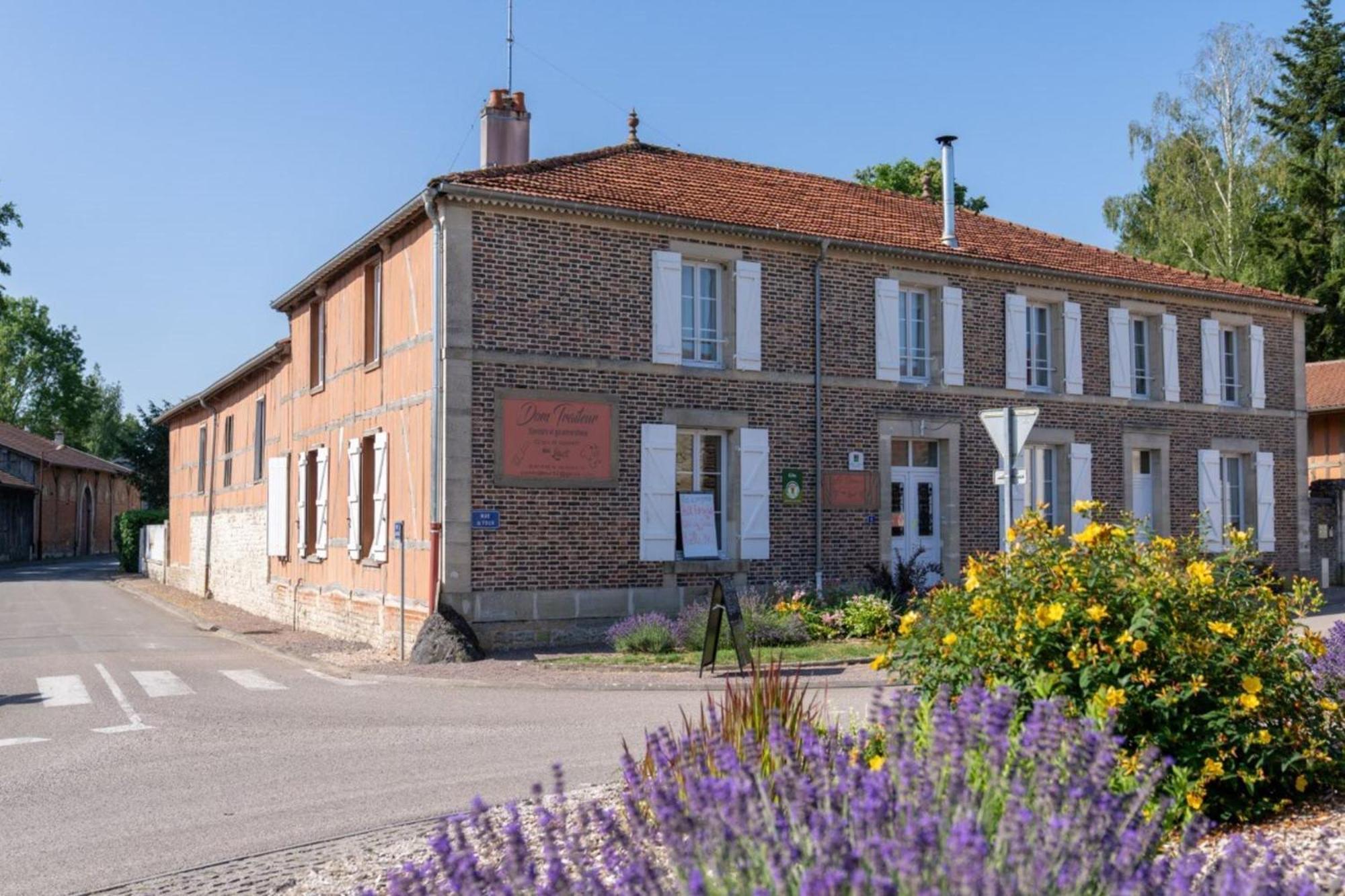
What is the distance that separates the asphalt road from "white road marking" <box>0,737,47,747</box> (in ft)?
0.10

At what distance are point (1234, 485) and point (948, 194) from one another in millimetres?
8398

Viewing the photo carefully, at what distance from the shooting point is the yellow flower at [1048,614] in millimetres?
5160

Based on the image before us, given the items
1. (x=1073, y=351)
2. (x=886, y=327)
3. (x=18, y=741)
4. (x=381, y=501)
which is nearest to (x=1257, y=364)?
(x=1073, y=351)

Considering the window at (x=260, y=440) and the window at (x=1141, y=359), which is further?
the window at (x=260, y=440)

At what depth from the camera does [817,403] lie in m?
18.0

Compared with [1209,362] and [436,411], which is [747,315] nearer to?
[436,411]

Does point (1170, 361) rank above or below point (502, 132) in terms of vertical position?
below

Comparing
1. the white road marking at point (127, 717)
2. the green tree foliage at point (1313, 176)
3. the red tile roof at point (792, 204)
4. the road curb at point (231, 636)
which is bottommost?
the road curb at point (231, 636)

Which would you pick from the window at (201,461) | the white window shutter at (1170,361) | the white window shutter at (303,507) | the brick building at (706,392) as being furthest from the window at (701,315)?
the window at (201,461)

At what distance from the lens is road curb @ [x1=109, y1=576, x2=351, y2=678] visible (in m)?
15.2

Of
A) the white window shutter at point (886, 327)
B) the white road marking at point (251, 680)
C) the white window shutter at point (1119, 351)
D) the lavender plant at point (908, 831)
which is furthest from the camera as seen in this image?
the white window shutter at point (1119, 351)

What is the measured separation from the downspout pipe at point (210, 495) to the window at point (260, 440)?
4.80 m

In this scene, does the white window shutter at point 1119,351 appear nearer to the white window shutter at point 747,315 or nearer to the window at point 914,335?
the window at point 914,335

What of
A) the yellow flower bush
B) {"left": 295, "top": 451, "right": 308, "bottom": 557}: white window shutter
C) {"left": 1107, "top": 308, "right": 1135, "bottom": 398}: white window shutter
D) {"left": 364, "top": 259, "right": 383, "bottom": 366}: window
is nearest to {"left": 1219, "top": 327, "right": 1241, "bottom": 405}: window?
{"left": 1107, "top": 308, "right": 1135, "bottom": 398}: white window shutter
